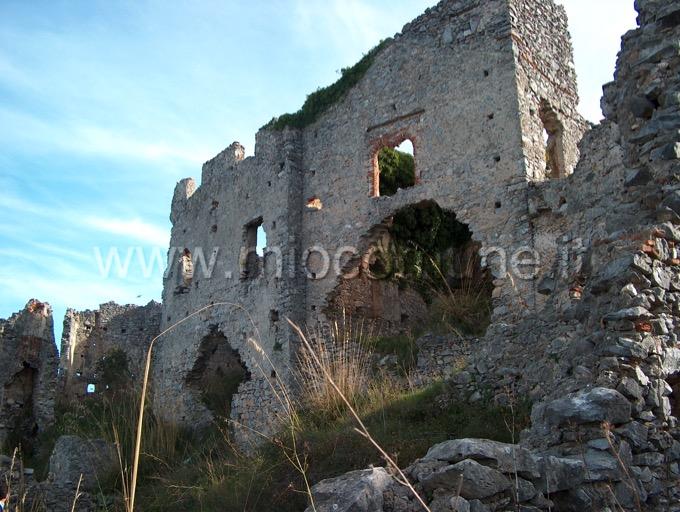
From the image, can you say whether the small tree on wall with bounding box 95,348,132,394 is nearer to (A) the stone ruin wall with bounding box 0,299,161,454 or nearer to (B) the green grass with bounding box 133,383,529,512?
(A) the stone ruin wall with bounding box 0,299,161,454

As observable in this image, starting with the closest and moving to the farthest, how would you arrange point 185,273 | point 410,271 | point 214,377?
point 410,271 < point 214,377 < point 185,273

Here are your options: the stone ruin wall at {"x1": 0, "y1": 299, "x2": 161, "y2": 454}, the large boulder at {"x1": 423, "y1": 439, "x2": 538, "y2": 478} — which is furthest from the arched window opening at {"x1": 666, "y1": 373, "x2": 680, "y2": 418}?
the stone ruin wall at {"x1": 0, "y1": 299, "x2": 161, "y2": 454}

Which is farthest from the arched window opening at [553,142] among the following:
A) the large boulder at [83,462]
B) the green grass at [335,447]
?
the large boulder at [83,462]

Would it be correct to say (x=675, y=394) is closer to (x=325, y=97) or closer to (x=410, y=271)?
(x=410, y=271)

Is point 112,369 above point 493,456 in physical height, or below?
above

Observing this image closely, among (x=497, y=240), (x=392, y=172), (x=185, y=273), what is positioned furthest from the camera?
(x=185, y=273)

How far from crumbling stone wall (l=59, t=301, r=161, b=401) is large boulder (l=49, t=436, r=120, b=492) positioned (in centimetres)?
1053

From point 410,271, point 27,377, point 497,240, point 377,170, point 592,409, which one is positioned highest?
point 377,170

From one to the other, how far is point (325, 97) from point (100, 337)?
13.1m

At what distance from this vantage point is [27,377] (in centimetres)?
1547

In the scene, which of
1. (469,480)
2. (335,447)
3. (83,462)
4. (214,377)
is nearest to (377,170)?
(214,377)

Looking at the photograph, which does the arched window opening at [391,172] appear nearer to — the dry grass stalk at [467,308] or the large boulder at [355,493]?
the dry grass stalk at [467,308]

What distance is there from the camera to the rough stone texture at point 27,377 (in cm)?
1475

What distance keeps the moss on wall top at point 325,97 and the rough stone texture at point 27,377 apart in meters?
7.04
